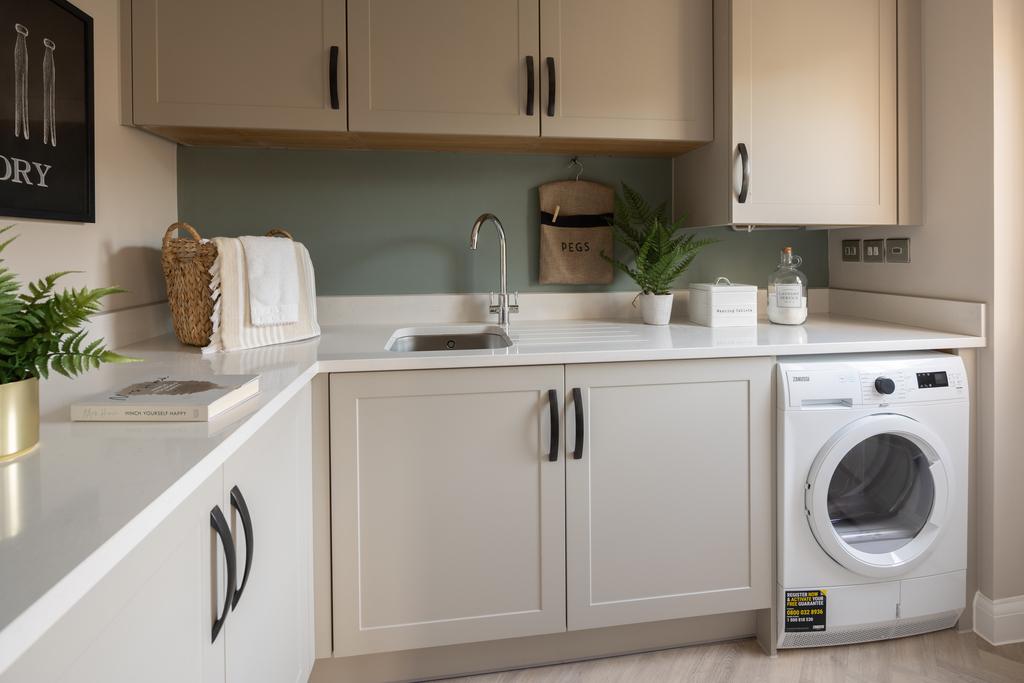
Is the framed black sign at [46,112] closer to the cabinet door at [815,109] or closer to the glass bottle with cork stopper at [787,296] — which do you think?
the cabinet door at [815,109]

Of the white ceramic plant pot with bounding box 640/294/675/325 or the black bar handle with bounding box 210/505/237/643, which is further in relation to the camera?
the white ceramic plant pot with bounding box 640/294/675/325

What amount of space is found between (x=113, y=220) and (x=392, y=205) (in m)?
0.89

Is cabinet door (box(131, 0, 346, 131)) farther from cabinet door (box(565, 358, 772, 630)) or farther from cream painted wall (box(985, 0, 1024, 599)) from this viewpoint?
cream painted wall (box(985, 0, 1024, 599))

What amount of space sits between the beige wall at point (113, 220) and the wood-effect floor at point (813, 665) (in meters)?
1.46

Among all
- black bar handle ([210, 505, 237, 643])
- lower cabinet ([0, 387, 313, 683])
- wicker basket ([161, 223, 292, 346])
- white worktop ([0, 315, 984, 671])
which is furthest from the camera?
wicker basket ([161, 223, 292, 346])

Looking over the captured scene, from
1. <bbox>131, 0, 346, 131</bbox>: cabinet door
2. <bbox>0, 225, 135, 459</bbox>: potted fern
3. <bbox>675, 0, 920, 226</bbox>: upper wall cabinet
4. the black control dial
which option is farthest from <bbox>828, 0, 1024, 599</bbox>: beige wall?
<bbox>0, 225, 135, 459</bbox>: potted fern

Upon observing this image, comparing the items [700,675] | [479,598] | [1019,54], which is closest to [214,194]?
[479,598]

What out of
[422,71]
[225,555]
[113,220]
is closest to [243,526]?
[225,555]

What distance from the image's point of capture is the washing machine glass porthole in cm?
206

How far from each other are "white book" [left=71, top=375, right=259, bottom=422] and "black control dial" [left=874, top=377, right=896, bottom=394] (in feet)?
5.41

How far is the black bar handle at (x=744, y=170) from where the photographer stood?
2.20 meters

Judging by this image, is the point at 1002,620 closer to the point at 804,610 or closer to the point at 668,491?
the point at 804,610

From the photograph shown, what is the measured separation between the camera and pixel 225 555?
1.05 meters

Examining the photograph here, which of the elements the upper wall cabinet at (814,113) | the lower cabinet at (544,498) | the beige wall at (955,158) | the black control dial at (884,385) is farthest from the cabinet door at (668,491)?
A: the beige wall at (955,158)
